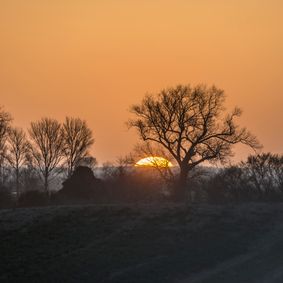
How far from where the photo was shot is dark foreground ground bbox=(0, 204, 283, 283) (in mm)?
20078

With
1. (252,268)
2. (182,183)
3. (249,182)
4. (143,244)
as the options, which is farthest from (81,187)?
(252,268)

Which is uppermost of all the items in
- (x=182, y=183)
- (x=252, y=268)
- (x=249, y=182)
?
(x=182, y=183)

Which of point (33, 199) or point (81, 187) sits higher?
point (81, 187)

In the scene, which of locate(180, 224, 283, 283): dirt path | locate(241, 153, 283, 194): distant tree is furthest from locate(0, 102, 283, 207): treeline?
locate(180, 224, 283, 283): dirt path

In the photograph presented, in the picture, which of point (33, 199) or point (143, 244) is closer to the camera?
point (143, 244)

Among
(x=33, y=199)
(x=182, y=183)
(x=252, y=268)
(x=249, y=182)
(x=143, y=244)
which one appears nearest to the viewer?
(x=252, y=268)

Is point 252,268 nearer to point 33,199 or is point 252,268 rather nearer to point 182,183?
point 33,199

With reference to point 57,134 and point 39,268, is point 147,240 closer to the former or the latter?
point 39,268

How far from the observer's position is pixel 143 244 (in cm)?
2398

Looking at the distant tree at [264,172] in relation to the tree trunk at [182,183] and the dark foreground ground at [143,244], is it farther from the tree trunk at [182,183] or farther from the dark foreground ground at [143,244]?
the dark foreground ground at [143,244]

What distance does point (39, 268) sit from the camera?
20.7m

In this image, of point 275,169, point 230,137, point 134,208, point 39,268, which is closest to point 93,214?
point 134,208

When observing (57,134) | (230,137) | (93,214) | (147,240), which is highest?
(57,134)

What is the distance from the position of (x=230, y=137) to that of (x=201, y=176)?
653cm
